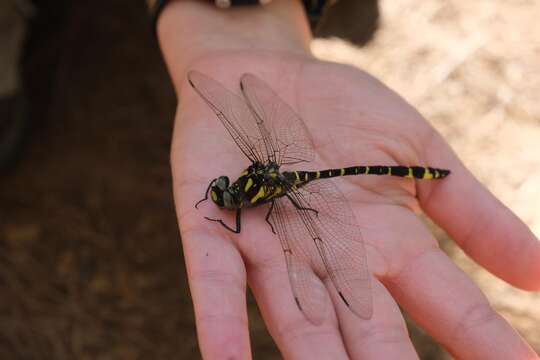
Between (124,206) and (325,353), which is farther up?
(325,353)

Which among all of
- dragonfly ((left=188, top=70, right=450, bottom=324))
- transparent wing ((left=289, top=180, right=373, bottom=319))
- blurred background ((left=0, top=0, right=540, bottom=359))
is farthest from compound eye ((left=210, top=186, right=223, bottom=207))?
blurred background ((left=0, top=0, right=540, bottom=359))

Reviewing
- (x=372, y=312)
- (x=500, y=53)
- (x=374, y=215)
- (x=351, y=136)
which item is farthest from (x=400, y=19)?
(x=372, y=312)

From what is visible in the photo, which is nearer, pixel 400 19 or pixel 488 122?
pixel 488 122

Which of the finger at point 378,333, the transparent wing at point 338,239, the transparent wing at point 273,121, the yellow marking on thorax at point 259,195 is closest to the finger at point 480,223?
the transparent wing at point 338,239

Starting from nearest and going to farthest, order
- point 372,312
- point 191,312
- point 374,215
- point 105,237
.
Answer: point 372,312 < point 374,215 < point 191,312 < point 105,237

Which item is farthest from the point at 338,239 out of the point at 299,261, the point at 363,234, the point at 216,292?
the point at 216,292

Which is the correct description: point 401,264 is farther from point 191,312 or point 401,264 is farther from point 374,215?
point 191,312

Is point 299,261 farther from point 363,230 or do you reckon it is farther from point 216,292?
point 216,292

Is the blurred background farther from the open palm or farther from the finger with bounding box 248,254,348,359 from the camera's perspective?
the finger with bounding box 248,254,348,359
